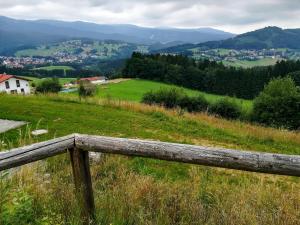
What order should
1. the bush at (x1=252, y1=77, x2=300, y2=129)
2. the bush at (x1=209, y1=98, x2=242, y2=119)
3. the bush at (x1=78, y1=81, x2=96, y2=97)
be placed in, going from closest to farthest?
the bush at (x1=252, y1=77, x2=300, y2=129)
the bush at (x1=209, y1=98, x2=242, y2=119)
the bush at (x1=78, y1=81, x2=96, y2=97)

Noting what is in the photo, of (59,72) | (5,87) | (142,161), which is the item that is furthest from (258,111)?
(59,72)

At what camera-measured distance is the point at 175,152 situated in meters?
2.99

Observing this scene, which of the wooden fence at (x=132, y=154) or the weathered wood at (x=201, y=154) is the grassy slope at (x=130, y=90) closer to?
the wooden fence at (x=132, y=154)

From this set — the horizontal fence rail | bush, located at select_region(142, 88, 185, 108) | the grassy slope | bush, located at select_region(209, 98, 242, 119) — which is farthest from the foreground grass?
the grassy slope

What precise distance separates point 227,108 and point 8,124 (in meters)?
37.7

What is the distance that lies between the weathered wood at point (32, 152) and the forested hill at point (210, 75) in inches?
3047

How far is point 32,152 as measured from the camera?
323cm

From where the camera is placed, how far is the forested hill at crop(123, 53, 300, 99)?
3157 inches

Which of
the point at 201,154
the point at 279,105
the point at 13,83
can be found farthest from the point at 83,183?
the point at 13,83

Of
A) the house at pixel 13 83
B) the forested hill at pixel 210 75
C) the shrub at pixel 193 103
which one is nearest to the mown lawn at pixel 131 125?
the shrub at pixel 193 103

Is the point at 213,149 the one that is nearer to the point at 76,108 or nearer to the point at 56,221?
the point at 56,221

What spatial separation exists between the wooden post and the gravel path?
7.11 m

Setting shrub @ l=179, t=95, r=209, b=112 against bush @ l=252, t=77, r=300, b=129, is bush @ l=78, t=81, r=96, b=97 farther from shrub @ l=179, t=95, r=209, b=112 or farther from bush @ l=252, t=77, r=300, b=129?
bush @ l=252, t=77, r=300, b=129

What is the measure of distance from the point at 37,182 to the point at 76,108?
10.8 m
